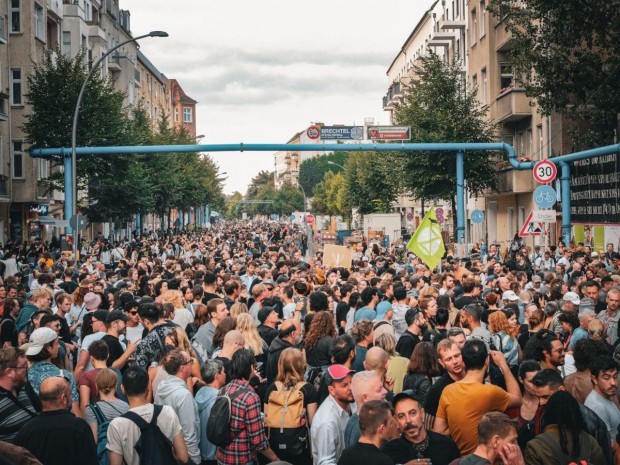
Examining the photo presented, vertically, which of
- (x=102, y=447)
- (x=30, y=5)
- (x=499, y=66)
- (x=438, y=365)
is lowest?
(x=102, y=447)

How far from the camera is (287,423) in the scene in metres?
7.30

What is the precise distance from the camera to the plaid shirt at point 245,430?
6.90 metres

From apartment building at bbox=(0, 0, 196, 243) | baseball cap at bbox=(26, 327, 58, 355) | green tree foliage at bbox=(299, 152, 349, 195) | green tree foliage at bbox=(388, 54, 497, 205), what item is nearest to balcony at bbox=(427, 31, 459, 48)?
green tree foliage at bbox=(388, 54, 497, 205)

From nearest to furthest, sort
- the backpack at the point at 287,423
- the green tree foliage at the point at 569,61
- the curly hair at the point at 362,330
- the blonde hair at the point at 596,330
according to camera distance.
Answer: the backpack at the point at 287,423, the curly hair at the point at 362,330, the blonde hair at the point at 596,330, the green tree foliage at the point at 569,61

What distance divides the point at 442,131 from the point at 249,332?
34414mm

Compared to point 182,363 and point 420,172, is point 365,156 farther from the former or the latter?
point 182,363

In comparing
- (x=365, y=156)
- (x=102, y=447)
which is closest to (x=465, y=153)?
(x=365, y=156)

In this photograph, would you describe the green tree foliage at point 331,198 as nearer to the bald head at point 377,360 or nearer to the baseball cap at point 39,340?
the baseball cap at point 39,340

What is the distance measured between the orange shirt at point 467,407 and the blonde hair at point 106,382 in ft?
8.21

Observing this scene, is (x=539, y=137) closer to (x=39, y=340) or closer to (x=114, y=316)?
(x=114, y=316)

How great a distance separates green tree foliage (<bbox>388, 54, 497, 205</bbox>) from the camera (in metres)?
42.8

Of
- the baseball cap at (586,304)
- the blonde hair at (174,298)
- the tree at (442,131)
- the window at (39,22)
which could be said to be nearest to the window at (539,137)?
the tree at (442,131)

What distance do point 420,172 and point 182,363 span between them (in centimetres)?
3684

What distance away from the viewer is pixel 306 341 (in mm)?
9359
